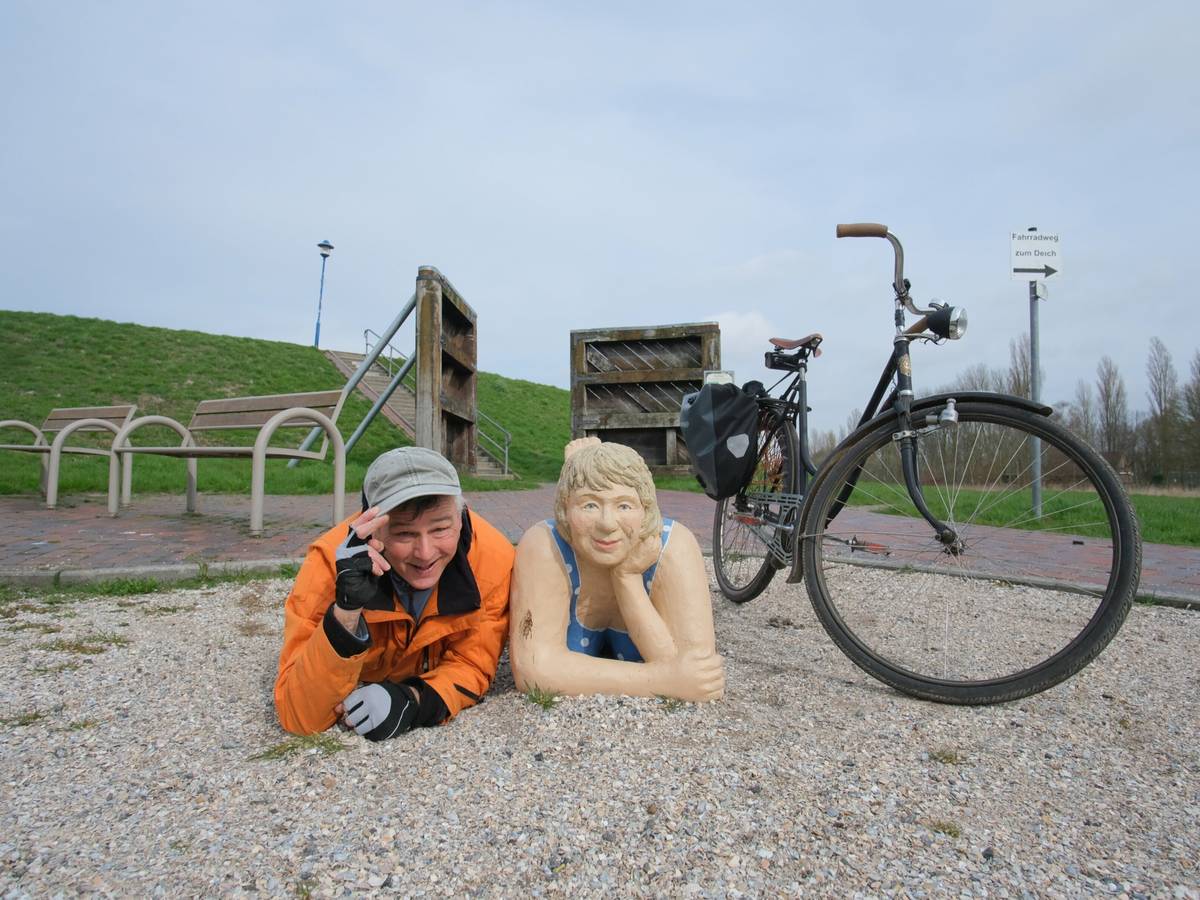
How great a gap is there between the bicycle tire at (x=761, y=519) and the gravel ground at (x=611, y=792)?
736 mm

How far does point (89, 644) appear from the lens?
2748 millimetres

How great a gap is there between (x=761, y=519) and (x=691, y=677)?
1314 millimetres

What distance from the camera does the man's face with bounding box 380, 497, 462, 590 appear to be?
193cm

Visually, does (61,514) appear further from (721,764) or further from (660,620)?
(721,764)

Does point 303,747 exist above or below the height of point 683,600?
below

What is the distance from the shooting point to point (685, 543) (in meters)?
2.23

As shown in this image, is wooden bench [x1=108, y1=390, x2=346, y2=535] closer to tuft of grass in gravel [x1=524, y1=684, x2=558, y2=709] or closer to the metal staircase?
tuft of grass in gravel [x1=524, y1=684, x2=558, y2=709]

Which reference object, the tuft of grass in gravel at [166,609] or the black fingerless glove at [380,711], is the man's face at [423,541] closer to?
the black fingerless glove at [380,711]

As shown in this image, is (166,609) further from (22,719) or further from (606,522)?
Answer: (606,522)

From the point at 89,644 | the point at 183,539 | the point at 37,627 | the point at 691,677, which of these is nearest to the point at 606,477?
the point at 691,677

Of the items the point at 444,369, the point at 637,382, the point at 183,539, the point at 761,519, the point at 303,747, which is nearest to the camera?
the point at 303,747

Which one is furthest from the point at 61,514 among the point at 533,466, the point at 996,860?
the point at 533,466

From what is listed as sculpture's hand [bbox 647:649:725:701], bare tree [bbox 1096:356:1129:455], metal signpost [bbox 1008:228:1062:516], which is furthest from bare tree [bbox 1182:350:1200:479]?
sculpture's hand [bbox 647:649:725:701]

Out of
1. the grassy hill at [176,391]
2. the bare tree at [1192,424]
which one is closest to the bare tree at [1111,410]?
the bare tree at [1192,424]
